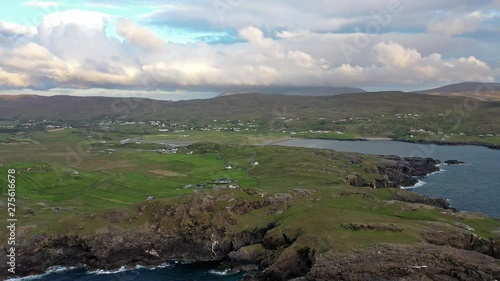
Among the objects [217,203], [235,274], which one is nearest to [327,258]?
[235,274]

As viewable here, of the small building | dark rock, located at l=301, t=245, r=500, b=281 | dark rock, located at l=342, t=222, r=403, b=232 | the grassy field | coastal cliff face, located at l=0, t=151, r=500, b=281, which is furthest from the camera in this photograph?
the small building

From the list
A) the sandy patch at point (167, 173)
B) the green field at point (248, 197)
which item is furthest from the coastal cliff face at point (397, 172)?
the sandy patch at point (167, 173)

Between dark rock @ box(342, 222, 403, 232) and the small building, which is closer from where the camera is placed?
dark rock @ box(342, 222, 403, 232)

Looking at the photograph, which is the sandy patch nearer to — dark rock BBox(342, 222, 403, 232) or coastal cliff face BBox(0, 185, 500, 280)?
coastal cliff face BBox(0, 185, 500, 280)

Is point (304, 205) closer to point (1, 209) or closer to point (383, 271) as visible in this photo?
point (383, 271)

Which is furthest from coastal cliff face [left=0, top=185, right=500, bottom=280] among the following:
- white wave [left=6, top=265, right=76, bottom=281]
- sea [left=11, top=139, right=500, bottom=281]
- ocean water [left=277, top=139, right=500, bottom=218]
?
ocean water [left=277, top=139, right=500, bottom=218]
